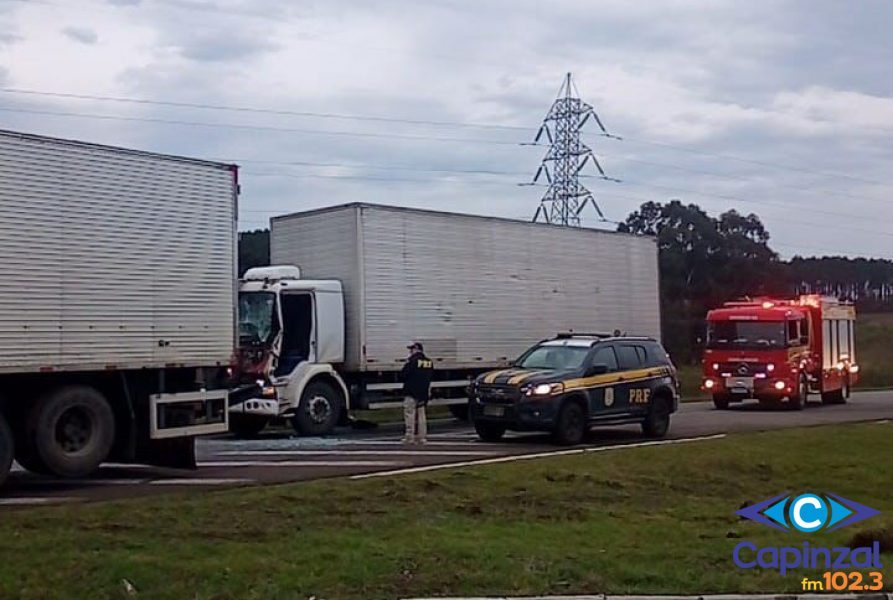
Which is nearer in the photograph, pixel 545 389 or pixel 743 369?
pixel 545 389

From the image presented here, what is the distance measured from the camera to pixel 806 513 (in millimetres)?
11570

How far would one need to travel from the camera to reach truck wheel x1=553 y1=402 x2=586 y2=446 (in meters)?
20.5

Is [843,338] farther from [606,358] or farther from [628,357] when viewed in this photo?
[606,358]

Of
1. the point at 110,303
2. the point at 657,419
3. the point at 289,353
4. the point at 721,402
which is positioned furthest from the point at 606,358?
the point at 721,402

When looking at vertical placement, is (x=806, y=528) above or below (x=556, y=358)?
below

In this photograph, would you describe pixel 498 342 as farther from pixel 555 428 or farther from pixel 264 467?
pixel 264 467

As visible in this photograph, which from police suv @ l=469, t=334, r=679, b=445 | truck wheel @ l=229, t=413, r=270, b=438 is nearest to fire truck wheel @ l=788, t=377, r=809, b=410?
police suv @ l=469, t=334, r=679, b=445

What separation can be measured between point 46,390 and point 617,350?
33.7ft

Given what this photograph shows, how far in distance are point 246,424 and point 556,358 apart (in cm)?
600

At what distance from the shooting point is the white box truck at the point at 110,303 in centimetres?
1466

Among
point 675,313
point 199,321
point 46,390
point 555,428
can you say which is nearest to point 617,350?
point 555,428

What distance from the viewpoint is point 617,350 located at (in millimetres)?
22141

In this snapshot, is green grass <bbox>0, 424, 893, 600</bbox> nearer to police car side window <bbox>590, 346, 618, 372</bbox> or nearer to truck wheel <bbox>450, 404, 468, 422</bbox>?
police car side window <bbox>590, 346, 618, 372</bbox>
